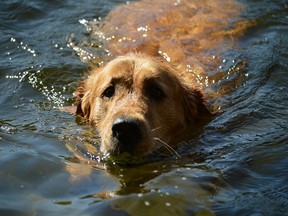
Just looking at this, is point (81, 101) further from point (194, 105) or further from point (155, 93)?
point (194, 105)

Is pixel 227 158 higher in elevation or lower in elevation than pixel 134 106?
lower

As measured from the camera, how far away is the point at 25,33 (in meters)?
8.81

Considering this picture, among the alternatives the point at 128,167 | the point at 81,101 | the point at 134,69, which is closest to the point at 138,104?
the point at 134,69

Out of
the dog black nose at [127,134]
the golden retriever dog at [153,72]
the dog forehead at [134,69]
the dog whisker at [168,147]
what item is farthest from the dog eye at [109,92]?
the dog black nose at [127,134]

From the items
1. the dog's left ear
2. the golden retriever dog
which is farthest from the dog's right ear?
the dog's left ear

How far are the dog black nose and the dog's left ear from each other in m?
1.47

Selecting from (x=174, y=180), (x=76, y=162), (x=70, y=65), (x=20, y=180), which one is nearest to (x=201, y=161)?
(x=174, y=180)

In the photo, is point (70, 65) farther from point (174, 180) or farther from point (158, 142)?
point (174, 180)

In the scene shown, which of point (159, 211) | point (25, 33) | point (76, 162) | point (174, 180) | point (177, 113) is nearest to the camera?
point (159, 211)

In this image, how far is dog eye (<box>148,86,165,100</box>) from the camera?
555 cm

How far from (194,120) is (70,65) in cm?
241

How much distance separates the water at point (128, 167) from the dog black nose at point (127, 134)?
0.56 ft

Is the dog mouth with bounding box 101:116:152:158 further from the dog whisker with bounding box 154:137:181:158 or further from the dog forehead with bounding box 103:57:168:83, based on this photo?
the dog forehead with bounding box 103:57:168:83

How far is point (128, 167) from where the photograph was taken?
4699mm
